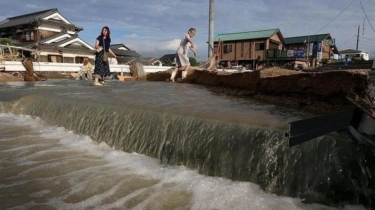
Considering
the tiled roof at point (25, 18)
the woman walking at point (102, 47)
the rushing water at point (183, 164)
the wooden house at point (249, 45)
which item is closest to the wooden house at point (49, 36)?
the tiled roof at point (25, 18)

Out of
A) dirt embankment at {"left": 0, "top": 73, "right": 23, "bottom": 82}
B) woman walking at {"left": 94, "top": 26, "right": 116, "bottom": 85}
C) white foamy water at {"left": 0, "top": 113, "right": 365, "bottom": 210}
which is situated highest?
woman walking at {"left": 94, "top": 26, "right": 116, "bottom": 85}

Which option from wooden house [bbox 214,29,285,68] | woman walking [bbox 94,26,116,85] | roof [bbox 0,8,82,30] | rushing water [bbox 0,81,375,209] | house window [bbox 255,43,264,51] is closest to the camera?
rushing water [bbox 0,81,375,209]

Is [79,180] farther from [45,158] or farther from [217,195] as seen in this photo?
[217,195]

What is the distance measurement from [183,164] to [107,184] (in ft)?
3.31

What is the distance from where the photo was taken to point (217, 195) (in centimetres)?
317

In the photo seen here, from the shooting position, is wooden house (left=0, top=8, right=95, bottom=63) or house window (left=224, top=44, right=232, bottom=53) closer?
wooden house (left=0, top=8, right=95, bottom=63)

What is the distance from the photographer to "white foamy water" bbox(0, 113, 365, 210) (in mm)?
3000

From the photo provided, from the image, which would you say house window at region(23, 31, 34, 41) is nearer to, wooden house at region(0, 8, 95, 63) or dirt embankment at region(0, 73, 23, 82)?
wooden house at region(0, 8, 95, 63)

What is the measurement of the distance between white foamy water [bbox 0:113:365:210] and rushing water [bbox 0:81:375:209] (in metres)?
0.01

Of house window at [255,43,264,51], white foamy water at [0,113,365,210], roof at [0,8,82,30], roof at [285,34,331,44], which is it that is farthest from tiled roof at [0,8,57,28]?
white foamy water at [0,113,365,210]

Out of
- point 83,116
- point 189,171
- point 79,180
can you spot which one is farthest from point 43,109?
point 189,171

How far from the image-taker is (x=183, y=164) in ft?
13.1

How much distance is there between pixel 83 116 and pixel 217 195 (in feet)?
11.5

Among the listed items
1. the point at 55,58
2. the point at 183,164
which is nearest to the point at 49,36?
the point at 55,58
